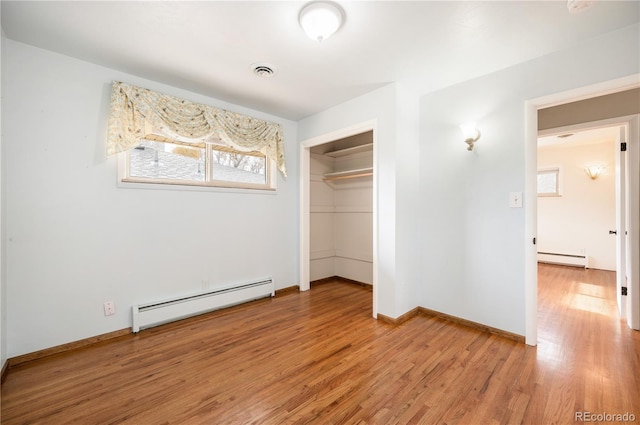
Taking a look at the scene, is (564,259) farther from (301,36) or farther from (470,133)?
(301,36)

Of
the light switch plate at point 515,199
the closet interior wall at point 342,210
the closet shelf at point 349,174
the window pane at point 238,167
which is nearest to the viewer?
the light switch plate at point 515,199

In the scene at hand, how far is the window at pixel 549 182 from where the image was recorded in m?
5.56

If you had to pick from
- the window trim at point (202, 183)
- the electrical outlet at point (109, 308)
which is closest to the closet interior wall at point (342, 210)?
the window trim at point (202, 183)

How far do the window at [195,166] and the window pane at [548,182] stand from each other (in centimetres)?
586

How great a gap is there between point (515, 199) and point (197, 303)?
342 centimetres

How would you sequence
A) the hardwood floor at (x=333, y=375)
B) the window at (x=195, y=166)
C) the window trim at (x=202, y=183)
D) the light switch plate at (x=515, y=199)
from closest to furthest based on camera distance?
1. the hardwood floor at (x=333, y=375)
2. the light switch plate at (x=515, y=199)
3. the window trim at (x=202, y=183)
4. the window at (x=195, y=166)

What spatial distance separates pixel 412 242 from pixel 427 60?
1.84m

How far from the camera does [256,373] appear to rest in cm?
196

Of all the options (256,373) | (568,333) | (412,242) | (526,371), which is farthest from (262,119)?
(568,333)

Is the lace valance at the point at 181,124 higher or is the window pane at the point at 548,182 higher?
the lace valance at the point at 181,124

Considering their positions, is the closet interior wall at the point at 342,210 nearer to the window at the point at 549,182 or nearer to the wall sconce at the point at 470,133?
the wall sconce at the point at 470,133

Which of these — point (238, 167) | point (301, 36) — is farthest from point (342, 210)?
point (301, 36)

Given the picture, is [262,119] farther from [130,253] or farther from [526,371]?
[526,371]

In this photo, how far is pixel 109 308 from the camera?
247cm
